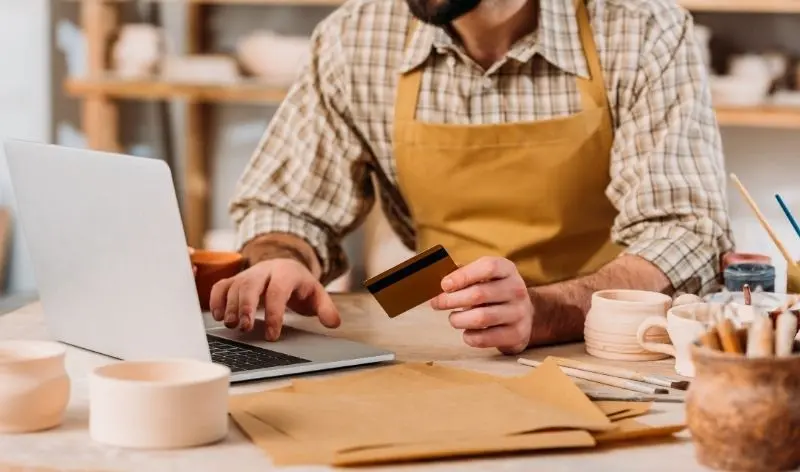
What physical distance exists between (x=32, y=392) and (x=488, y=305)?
565 mm

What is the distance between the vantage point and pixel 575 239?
6.98ft

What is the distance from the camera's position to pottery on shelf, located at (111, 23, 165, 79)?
362 cm

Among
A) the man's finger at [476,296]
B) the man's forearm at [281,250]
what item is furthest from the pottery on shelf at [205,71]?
the man's finger at [476,296]

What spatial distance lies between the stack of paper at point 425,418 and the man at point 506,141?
0.58 m

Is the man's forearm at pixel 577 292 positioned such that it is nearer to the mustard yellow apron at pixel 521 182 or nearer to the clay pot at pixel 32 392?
the mustard yellow apron at pixel 521 182

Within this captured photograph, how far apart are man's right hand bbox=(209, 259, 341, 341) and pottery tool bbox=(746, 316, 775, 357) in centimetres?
65

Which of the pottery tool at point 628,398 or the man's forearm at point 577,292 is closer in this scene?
the pottery tool at point 628,398

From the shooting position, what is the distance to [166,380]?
1128 mm

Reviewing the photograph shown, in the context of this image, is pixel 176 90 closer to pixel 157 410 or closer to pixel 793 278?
pixel 793 278

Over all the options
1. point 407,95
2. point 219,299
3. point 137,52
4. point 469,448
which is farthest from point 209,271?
point 137,52

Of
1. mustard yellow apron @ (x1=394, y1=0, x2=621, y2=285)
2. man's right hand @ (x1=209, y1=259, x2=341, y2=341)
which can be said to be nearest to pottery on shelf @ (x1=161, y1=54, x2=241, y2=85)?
mustard yellow apron @ (x1=394, y1=0, x2=621, y2=285)

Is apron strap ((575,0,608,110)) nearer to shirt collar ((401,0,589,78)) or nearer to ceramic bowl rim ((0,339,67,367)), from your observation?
shirt collar ((401,0,589,78))

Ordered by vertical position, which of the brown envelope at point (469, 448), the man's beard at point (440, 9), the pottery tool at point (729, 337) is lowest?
the brown envelope at point (469, 448)

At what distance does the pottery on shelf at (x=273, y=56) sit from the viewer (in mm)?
3518
